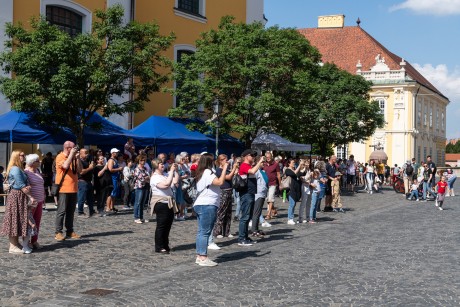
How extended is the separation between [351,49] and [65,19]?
180 ft

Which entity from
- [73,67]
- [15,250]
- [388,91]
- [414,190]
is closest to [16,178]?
[15,250]

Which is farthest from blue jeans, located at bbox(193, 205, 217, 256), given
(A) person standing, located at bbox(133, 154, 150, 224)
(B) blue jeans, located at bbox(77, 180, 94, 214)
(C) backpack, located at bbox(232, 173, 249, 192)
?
(B) blue jeans, located at bbox(77, 180, 94, 214)

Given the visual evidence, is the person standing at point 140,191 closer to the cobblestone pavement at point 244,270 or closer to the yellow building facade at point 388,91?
the cobblestone pavement at point 244,270

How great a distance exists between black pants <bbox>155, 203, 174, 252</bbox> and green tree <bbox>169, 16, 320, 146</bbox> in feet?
42.5

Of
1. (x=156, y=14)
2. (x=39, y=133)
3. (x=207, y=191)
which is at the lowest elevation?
(x=207, y=191)

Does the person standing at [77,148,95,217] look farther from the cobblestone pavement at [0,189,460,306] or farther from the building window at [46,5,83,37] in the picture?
the building window at [46,5,83,37]

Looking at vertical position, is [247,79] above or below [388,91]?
below

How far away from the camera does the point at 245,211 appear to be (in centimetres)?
1173

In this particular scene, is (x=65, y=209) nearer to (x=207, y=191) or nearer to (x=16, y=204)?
(x=16, y=204)

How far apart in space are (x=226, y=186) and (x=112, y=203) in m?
5.65

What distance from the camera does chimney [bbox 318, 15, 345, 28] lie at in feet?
255

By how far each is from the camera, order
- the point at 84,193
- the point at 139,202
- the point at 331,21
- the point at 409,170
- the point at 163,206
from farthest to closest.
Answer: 1. the point at 331,21
2. the point at 409,170
3. the point at 84,193
4. the point at 139,202
5. the point at 163,206

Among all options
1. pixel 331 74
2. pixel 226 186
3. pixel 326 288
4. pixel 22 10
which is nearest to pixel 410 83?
→ pixel 331 74

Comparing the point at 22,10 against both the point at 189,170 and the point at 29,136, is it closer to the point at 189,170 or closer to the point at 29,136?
the point at 29,136
